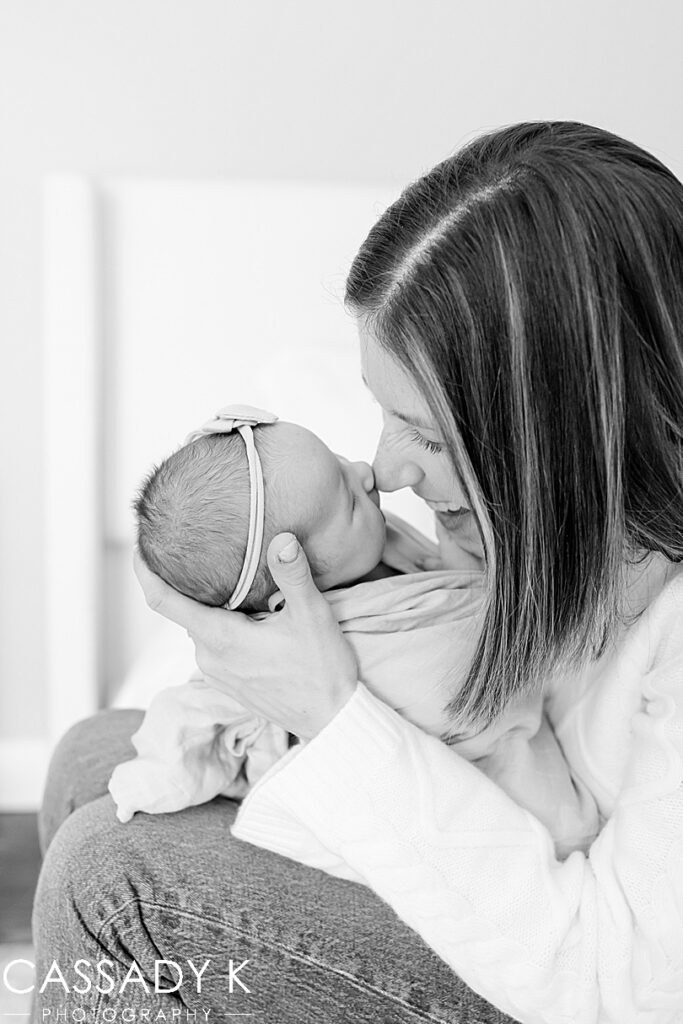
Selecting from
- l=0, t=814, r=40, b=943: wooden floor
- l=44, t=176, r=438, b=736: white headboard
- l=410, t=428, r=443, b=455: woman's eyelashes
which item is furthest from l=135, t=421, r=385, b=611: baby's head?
l=0, t=814, r=40, b=943: wooden floor

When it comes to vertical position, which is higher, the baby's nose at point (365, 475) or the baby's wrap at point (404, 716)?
the baby's nose at point (365, 475)

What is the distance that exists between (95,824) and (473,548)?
1.59 feet

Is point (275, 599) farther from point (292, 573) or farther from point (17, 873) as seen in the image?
point (17, 873)

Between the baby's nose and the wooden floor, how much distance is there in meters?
1.16

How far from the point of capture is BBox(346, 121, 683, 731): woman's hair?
835 mm

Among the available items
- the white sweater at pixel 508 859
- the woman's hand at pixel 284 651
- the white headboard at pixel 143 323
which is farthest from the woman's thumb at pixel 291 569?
the white headboard at pixel 143 323

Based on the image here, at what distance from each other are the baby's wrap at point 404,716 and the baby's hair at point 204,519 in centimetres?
11

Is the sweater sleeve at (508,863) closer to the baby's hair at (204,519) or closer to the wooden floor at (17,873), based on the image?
the baby's hair at (204,519)

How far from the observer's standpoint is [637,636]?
1.00m

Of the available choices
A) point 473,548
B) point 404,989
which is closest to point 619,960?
point 404,989

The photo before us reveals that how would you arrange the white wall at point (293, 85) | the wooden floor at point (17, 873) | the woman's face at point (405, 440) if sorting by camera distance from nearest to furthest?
the woman's face at point (405, 440)
the wooden floor at point (17, 873)
the white wall at point (293, 85)

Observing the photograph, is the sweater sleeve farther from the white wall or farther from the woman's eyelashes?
the white wall

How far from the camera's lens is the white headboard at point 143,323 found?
1.91 m

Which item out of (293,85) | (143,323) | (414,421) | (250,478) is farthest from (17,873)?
(293,85)
